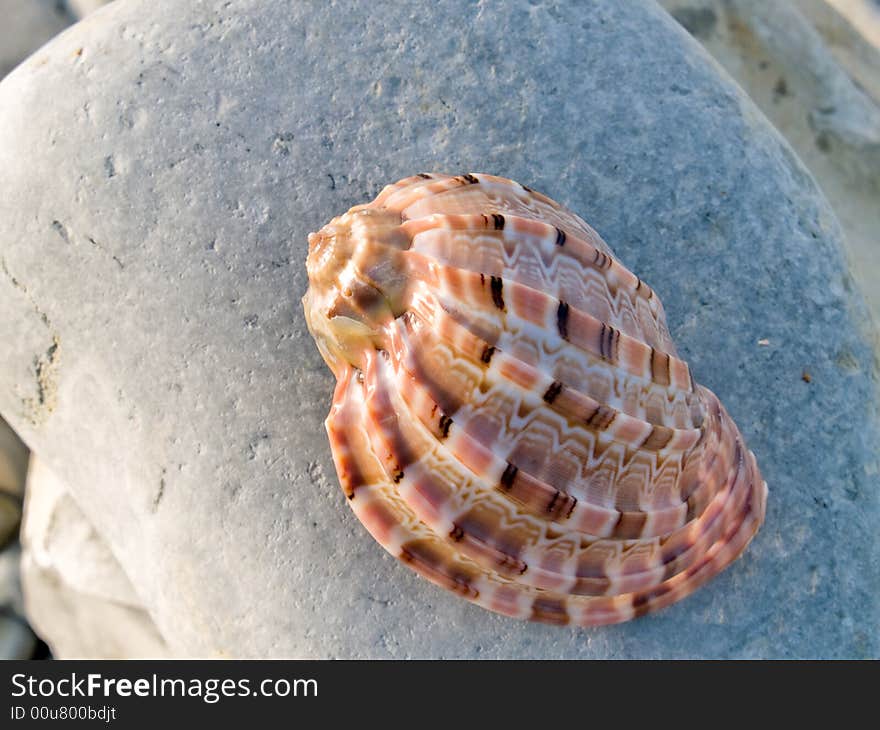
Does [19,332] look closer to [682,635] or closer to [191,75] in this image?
[191,75]

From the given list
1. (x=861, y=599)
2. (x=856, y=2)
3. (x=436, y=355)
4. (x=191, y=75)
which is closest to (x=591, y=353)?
(x=436, y=355)

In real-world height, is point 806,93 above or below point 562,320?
below

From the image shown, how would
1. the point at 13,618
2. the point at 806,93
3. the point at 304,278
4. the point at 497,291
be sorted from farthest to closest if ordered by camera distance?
the point at 806,93
the point at 13,618
the point at 304,278
the point at 497,291

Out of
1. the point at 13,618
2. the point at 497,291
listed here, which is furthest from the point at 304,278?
the point at 13,618

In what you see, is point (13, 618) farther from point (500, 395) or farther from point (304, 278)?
point (500, 395)

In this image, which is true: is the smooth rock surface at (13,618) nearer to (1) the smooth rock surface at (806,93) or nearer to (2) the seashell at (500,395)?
(2) the seashell at (500,395)

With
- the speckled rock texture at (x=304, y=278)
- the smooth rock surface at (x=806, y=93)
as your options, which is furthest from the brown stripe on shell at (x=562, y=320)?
the smooth rock surface at (x=806, y=93)
